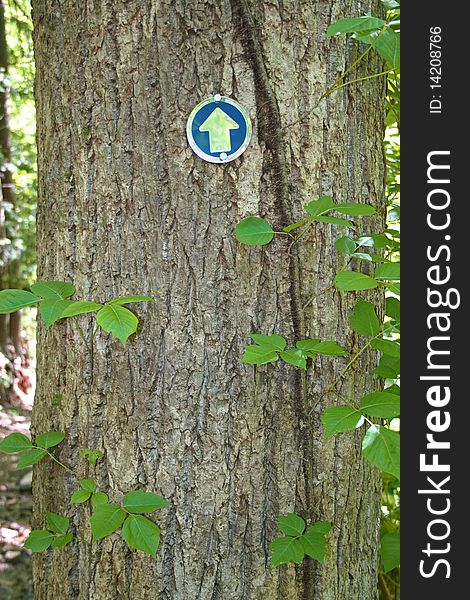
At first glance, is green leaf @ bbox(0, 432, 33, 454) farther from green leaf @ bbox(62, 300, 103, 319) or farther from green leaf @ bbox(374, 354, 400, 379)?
green leaf @ bbox(374, 354, 400, 379)

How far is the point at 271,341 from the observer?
136 centimetres

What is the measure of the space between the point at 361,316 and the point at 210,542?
60 cm

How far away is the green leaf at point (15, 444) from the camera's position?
61.6 inches

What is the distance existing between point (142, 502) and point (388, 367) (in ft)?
2.06

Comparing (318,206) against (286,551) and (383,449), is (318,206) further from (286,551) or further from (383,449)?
(286,551)

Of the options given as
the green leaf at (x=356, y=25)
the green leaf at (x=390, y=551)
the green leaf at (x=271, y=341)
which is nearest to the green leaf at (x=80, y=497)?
the green leaf at (x=271, y=341)

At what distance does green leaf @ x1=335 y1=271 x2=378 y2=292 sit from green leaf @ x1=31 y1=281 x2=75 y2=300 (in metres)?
0.56

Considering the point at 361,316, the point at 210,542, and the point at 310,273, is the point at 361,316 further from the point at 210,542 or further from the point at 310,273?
the point at 210,542

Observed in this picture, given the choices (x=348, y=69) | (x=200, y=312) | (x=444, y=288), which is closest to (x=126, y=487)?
(x=200, y=312)

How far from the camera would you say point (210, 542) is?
1458 mm

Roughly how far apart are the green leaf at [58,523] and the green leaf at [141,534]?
22 centimetres

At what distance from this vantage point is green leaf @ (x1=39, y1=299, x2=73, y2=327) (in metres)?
1.28

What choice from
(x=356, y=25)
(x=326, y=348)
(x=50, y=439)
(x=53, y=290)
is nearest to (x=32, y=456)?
(x=50, y=439)

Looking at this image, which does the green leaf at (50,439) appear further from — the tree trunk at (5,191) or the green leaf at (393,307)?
the tree trunk at (5,191)
